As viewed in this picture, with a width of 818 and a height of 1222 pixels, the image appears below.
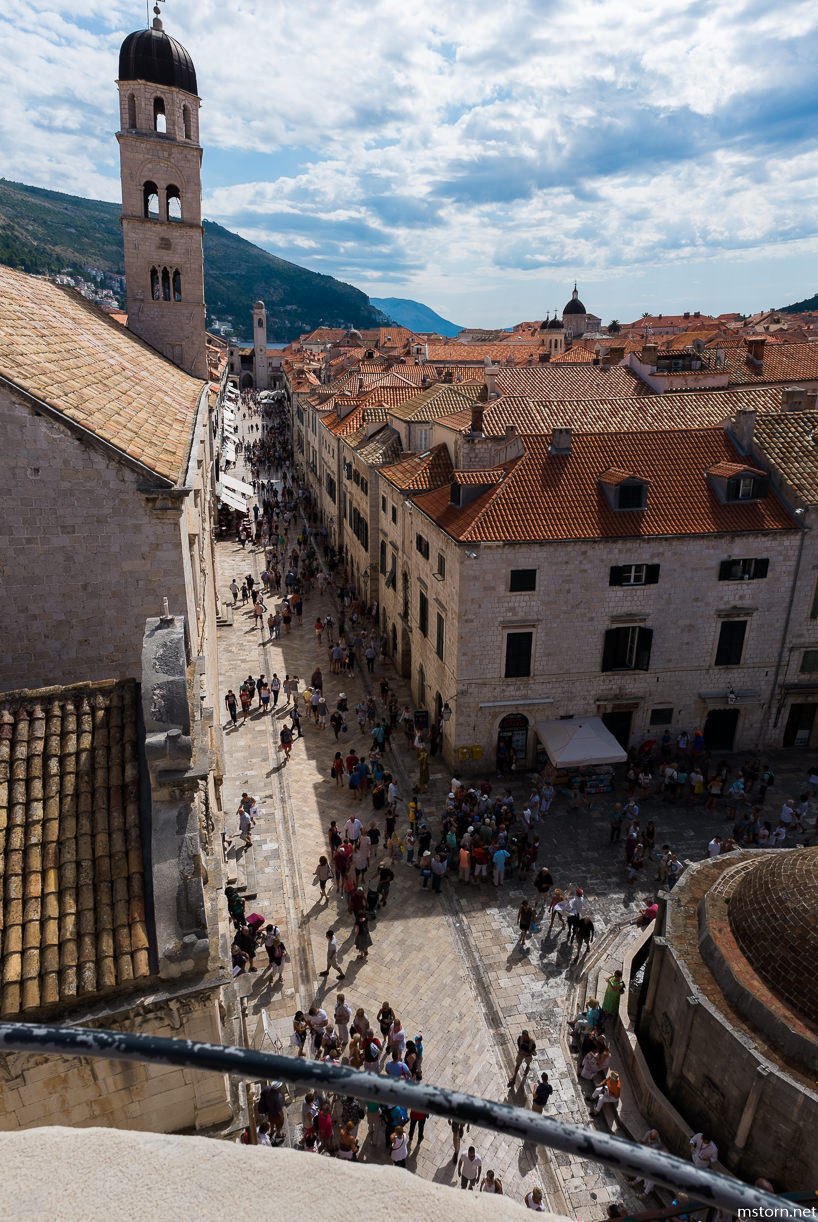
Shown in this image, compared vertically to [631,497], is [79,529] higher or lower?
higher

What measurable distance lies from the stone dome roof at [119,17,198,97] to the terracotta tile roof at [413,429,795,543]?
2042 centimetres

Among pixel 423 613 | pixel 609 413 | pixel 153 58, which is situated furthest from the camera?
pixel 609 413

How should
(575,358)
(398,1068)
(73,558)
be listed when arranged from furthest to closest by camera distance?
(575,358) → (398,1068) → (73,558)

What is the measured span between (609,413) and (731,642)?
37.3ft

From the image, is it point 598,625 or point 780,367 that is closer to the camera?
point 598,625

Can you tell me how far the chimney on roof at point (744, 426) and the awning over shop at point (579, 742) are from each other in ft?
35.1

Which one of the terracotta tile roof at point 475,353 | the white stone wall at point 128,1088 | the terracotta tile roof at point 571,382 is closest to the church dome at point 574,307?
the terracotta tile roof at point 475,353

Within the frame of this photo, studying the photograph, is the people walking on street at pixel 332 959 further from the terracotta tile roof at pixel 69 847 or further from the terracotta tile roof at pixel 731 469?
the terracotta tile roof at pixel 731 469

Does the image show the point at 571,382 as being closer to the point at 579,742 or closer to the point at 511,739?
the point at 511,739

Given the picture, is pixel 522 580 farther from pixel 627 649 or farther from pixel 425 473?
pixel 425 473

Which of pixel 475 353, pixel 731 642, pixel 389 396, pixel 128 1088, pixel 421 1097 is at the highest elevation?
pixel 475 353

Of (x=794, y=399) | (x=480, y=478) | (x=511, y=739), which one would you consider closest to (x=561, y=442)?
(x=480, y=478)

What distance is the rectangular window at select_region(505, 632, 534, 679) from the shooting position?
22969mm

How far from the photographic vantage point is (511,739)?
2405 centimetres
